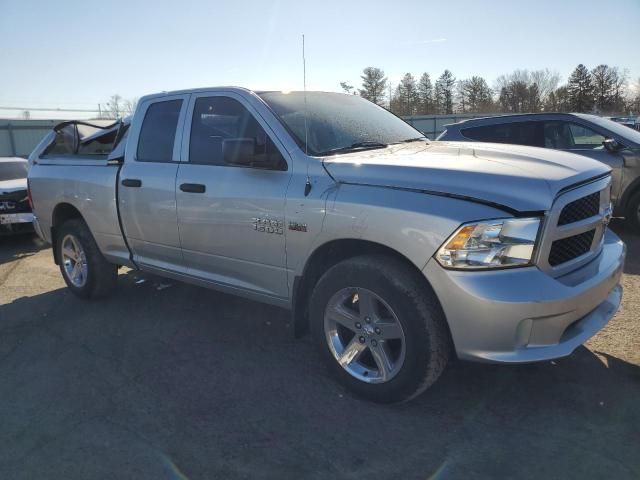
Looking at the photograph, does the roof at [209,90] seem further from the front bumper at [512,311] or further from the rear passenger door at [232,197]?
the front bumper at [512,311]

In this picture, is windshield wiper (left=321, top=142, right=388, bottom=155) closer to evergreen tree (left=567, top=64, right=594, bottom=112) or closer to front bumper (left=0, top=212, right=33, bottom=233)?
front bumper (left=0, top=212, right=33, bottom=233)

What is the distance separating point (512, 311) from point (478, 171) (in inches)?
30.2

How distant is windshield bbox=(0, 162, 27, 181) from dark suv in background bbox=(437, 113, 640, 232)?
26.2 ft

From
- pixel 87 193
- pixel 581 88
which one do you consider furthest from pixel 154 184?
pixel 581 88

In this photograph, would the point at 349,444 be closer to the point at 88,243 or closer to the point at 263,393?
the point at 263,393

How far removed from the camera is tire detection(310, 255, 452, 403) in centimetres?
279

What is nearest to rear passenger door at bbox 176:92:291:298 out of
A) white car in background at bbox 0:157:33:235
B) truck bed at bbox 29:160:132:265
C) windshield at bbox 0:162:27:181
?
truck bed at bbox 29:160:132:265

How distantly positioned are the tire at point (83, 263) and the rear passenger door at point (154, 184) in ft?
2.47

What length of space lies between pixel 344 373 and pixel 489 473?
1.04 m

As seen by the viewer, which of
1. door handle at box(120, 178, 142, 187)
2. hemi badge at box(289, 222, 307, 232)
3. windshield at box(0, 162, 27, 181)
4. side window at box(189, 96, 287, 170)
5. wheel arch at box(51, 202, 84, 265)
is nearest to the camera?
hemi badge at box(289, 222, 307, 232)

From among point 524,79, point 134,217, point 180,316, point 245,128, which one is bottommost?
point 180,316

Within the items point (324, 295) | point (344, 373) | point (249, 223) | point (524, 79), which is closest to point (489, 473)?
point (344, 373)

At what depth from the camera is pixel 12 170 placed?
9953 millimetres

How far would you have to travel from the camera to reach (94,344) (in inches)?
170
